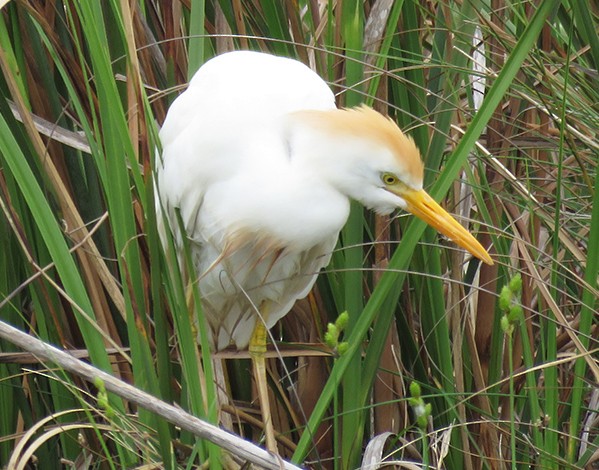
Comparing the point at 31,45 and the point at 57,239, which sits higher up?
the point at 31,45

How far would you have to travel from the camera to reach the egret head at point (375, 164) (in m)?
1.01

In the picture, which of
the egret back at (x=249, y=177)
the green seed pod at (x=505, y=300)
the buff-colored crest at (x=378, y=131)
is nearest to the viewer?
the green seed pod at (x=505, y=300)

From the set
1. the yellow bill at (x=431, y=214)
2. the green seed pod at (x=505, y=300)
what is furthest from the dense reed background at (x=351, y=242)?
the green seed pod at (x=505, y=300)

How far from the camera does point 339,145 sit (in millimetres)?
1051

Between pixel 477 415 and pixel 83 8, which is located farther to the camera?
pixel 477 415

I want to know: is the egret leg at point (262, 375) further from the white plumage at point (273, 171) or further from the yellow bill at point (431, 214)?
the yellow bill at point (431, 214)

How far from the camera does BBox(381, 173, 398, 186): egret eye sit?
1042 mm

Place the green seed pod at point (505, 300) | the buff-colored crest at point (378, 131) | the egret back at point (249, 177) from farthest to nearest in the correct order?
the egret back at point (249, 177), the buff-colored crest at point (378, 131), the green seed pod at point (505, 300)

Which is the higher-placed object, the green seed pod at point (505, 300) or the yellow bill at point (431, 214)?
the green seed pod at point (505, 300)

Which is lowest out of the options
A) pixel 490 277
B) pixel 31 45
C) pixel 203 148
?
pixel 490 277

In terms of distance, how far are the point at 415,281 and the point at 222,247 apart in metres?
0.25

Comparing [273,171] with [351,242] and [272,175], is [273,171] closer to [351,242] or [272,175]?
[272,175]

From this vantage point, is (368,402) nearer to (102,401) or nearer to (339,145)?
(339,145)

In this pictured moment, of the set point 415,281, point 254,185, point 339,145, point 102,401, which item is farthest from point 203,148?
point 102,401
